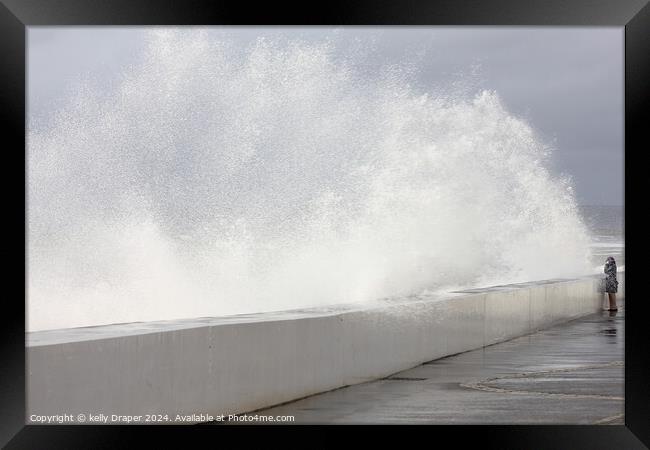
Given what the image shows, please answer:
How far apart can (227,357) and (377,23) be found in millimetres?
2857

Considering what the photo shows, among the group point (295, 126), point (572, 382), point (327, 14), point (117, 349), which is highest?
point (295, 126)

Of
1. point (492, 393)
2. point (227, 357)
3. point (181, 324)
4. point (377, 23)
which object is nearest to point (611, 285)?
point (492, 393)

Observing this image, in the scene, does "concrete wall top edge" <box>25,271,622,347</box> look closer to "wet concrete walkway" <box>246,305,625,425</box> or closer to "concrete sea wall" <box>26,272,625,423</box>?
"concrete sea wall" <box>26,272,625,423</box>

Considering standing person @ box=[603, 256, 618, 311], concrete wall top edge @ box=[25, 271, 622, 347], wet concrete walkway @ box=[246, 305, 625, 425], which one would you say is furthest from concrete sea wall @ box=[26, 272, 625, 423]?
standing person @ box=[603, 256, 618, 311]

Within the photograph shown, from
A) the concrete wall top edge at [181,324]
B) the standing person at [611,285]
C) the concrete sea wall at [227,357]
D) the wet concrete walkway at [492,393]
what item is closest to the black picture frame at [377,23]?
the concrete sea wall at [227,357]

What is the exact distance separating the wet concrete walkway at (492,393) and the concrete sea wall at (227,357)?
20cm

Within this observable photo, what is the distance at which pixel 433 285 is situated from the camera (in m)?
32.5

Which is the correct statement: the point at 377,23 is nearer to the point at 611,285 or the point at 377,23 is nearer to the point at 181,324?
the point at 181,324

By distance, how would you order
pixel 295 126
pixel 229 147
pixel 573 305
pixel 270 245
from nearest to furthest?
1. pixel 573 305
2. pixel 270 245
3. pixel 295 126
4. pixel 229 147

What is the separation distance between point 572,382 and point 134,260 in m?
16.3

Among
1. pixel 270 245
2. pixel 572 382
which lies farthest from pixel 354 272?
pixel 572 382

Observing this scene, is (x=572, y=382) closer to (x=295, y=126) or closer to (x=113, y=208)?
(x=113, y=208)

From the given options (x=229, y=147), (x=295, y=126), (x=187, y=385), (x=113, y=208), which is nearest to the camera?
(x=187, y=385)

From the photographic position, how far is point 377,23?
7246 mm
